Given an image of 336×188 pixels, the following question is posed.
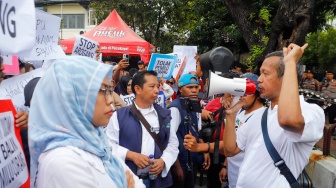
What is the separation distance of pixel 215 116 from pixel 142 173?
1385mm

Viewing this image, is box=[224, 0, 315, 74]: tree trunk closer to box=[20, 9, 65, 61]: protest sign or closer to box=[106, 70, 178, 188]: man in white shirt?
box=[106, 70, 178, 188]: man in white shirt

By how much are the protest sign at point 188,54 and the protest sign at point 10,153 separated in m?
5.54

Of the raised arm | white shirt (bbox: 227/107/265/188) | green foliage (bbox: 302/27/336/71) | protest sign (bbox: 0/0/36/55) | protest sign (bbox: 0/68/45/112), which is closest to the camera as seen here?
the raised arm

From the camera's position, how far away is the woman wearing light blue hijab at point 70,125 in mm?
1604

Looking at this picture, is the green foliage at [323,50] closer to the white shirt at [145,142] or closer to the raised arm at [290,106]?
the white shirt at [145,142]

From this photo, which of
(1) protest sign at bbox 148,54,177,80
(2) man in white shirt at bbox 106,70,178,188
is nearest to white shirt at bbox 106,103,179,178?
(2) man in white shirt at bbox 106,70,178,188

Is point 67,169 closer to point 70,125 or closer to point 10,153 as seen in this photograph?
point 70,125

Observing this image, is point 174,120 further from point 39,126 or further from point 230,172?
point 39,126

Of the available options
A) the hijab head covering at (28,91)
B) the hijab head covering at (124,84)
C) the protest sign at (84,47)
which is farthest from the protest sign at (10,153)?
the hijab head covering at (124,84)

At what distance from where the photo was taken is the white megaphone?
101 inches

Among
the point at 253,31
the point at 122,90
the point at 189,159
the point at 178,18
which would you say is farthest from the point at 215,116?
the point at 178,18

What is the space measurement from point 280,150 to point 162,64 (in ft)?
12.9

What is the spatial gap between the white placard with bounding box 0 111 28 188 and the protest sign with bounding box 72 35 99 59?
2.19 metres

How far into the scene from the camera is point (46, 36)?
3.76 metres
